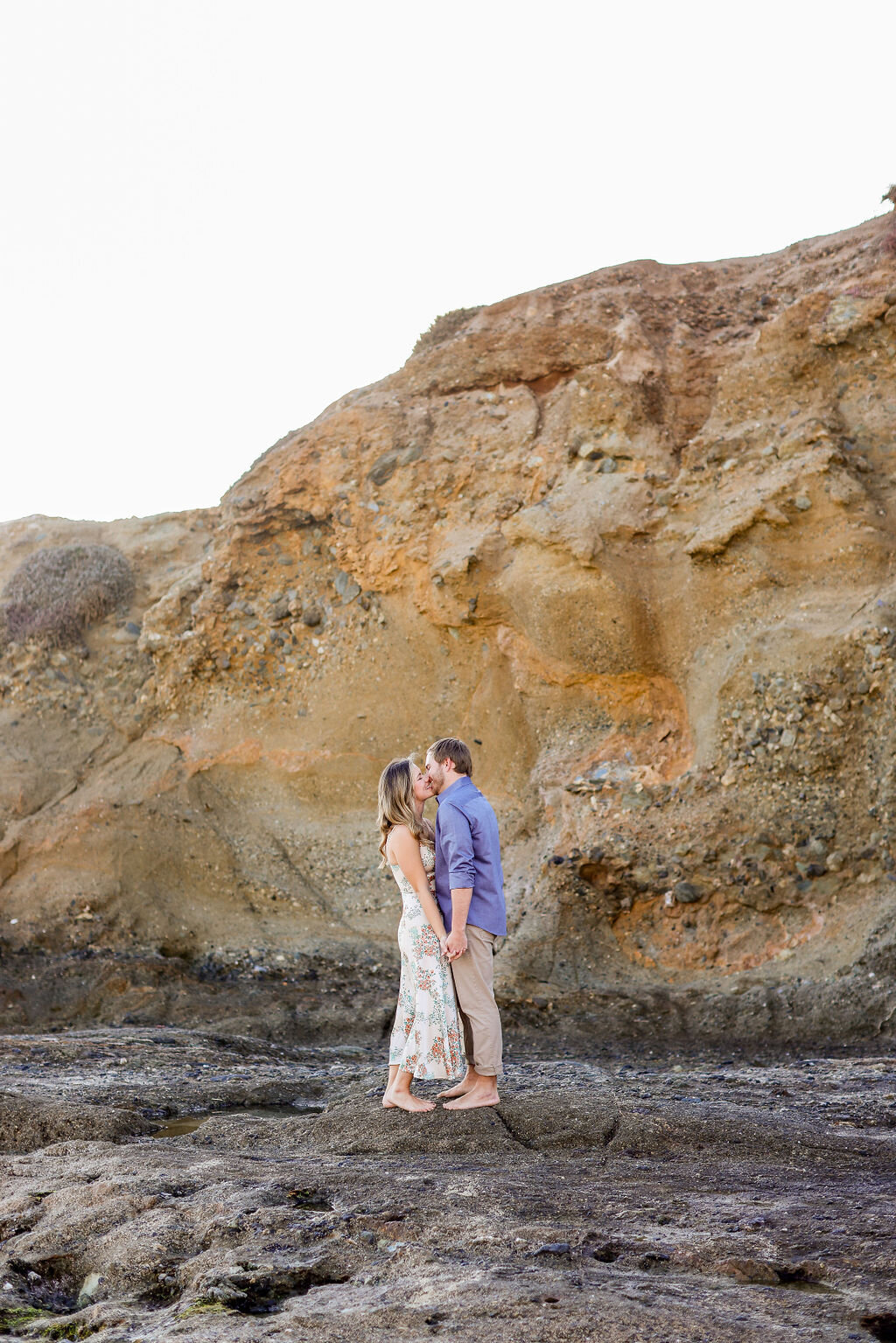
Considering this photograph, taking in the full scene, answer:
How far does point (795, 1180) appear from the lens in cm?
352

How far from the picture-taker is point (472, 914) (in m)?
4.47

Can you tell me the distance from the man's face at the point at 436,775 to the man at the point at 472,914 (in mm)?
53

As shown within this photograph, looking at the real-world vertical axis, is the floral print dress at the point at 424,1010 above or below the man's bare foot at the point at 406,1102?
above

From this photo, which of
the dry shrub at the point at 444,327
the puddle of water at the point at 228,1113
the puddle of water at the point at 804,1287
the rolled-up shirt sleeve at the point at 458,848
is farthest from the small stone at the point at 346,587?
the puddle of water at the point at 804,1287

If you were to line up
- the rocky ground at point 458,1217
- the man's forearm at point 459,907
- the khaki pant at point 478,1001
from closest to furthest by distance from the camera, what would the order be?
the rocky ground at point 458,1217, the man's forearm at point 459,907, the khaki pant at point 478,1001

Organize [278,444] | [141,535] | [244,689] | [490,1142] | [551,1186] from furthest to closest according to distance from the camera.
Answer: [141,535] < [278,444] < [244,689] < [490,1142] < [551,1186]

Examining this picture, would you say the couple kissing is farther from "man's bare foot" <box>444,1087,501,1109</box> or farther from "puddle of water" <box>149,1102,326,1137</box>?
"puddle of water" <box>149,1102,326,1137</box>

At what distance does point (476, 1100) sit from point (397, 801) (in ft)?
4.18

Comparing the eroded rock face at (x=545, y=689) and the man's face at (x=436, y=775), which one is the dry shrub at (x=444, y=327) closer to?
the eroded rock face at (x=545, y=689)

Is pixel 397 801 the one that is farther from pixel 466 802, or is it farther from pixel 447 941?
pixel 447 941

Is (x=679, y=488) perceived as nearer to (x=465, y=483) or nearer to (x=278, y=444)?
(x=465, y=483)

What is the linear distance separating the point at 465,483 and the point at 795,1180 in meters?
8.51

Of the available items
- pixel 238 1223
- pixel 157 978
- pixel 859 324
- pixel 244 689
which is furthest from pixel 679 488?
pixel 238 1223

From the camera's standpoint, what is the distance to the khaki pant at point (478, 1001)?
14.6 feet
